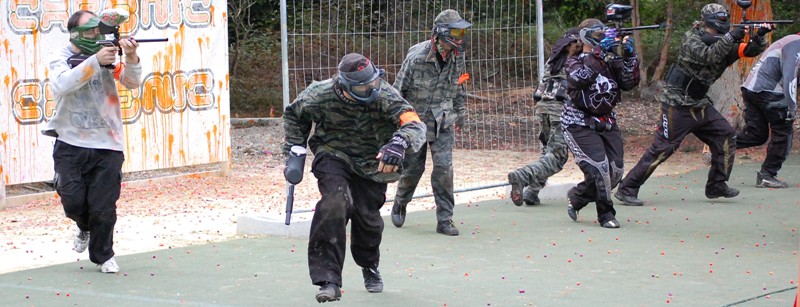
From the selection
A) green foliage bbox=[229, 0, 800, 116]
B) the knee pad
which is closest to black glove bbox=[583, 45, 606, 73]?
the knee pad

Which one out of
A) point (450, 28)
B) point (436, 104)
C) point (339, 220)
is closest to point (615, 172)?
point (436, 104)

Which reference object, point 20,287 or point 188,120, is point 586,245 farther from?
point 188,120

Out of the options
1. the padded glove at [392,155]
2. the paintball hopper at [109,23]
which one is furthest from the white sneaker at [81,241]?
the padded glove at [392,155]

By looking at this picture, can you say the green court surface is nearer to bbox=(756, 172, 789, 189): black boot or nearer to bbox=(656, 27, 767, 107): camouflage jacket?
bbox=(656, 27, 767, 107): camouflage jacket

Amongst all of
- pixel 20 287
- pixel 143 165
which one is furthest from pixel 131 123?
pixel 20 287

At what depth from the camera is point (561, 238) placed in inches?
335

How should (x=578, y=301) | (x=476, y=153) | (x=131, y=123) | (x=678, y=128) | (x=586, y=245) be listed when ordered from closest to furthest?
1. (x=578, y=301)
2. (x=586, y=245)
3. (x=678, y=128)
4. (x=131, y=123)
5. (x=476, y=153)

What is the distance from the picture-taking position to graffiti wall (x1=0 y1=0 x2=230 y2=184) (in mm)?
10742

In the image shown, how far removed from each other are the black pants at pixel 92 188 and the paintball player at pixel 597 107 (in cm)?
358

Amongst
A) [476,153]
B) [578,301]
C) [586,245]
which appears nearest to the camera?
[578,301]

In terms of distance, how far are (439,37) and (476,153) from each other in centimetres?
584

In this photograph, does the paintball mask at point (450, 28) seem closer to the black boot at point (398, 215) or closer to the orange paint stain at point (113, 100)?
the black boot at point (398, 215)

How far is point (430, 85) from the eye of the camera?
8797 millimetres

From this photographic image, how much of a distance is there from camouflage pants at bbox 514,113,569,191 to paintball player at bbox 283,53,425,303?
355 centimetres
